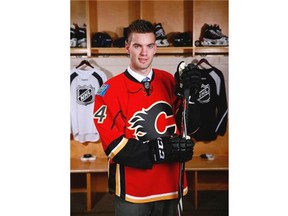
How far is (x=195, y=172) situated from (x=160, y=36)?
626mm

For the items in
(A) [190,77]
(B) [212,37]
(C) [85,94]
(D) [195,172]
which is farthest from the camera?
(C) [85,94]

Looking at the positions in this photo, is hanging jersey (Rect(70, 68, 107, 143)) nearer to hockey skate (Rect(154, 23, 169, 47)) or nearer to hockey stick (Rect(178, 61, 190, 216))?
hockey skate (Rect(154, 23, 169, 47))

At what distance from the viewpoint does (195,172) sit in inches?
53.2

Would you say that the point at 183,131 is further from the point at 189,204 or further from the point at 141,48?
the point at 189,204

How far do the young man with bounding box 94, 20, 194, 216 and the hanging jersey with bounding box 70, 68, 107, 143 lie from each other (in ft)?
2.58

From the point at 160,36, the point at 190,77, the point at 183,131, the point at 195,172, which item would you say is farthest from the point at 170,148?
the point at 160,36

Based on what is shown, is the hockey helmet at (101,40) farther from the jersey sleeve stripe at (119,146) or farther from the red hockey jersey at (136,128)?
the jersey sleeve stripe at (119,146)

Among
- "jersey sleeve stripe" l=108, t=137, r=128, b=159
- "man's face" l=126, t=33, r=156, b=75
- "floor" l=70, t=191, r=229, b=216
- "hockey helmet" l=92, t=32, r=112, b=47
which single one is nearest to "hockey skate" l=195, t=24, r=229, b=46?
"hockey helmet" l=92, t=32, r=112, b=47
